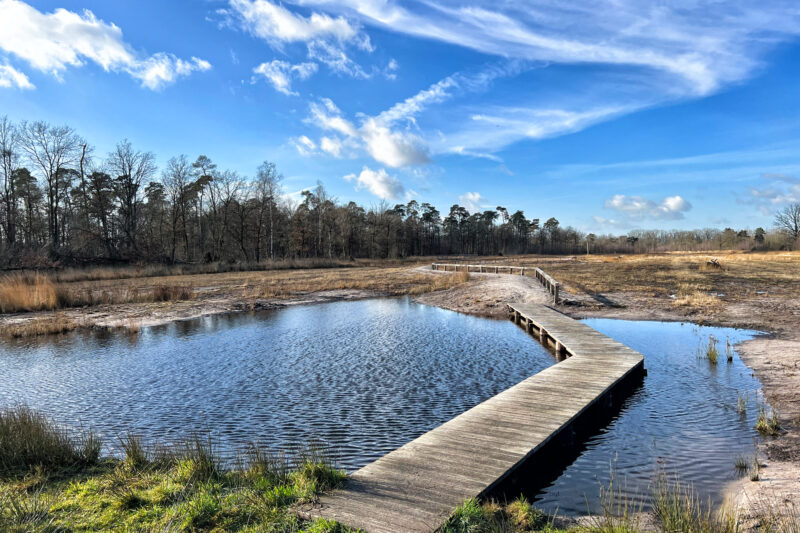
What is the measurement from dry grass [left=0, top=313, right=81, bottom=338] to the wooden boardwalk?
60.2ft

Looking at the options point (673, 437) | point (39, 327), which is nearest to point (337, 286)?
point (39, 327)

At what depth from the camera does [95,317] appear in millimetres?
21125

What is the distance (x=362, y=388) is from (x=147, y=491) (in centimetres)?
573

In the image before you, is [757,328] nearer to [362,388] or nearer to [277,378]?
[362,388]

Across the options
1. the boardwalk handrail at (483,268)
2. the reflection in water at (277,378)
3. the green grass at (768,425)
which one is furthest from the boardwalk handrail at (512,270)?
the green grass at (768,425)

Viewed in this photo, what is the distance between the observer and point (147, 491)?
5105mm

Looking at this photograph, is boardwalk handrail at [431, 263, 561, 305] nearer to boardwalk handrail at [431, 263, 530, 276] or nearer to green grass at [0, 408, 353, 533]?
boardwalk handrail at [431, 263, 530, 276]

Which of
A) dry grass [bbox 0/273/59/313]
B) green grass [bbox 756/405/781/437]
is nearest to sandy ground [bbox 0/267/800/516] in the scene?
green grass [bbox 756/405/781/437]

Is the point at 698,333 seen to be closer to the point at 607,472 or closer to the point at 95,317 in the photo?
the point at 607,472

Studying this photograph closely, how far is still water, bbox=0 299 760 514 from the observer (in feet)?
23.1

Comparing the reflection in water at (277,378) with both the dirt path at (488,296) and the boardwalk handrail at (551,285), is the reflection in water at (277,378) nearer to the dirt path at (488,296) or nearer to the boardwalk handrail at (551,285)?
the dirt path at (488,296)

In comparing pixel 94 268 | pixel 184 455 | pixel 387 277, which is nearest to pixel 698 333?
pixel 184 455

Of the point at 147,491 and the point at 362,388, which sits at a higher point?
the point at 147,491

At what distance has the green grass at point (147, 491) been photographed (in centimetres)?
434
